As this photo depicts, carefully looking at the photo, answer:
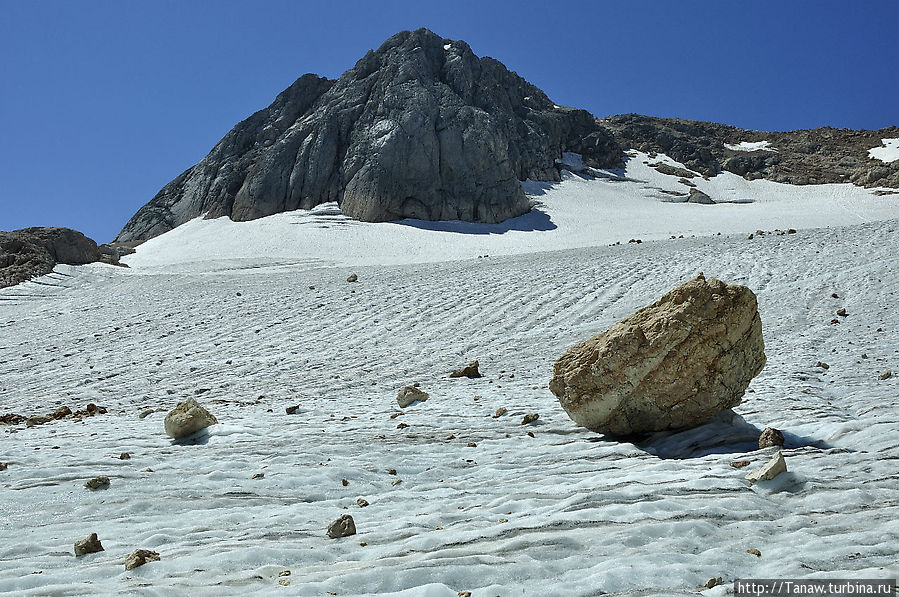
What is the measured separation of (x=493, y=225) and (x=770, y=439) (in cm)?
3775

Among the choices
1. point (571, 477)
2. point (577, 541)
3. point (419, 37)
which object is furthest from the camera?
point (419, 37)

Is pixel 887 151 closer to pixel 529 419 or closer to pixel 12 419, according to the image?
pixel 529 419

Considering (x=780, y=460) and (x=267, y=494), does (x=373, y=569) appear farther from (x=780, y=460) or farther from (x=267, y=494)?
(x=780, y=460)

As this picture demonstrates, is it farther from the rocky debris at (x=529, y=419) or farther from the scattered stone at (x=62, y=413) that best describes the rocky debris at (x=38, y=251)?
the rocky debris at (x=529, y=419)

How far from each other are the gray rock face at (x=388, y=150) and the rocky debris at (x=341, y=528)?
3923 centimetres

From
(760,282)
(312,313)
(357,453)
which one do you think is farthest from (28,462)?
(760,282)

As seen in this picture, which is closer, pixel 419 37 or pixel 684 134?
pixel 419 37

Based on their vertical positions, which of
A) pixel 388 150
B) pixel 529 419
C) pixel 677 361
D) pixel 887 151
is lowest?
pixel 529 419

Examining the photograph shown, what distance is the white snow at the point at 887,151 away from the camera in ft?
217

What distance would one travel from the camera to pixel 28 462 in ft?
17.2

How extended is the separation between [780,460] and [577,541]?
5.25 feet

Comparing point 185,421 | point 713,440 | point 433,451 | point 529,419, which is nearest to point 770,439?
point 713,440

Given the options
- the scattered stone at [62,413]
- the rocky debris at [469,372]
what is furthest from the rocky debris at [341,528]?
the scattered stone at [62,413]

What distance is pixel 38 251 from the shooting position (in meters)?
21.4
